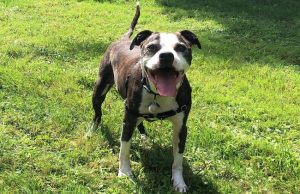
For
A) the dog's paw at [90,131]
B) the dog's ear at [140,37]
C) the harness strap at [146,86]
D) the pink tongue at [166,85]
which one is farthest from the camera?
the dog's paw at [90,131]

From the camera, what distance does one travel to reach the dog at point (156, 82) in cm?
375

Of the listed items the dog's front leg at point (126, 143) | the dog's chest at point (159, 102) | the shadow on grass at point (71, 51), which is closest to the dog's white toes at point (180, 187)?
the dog's front leg at point (126, 143)

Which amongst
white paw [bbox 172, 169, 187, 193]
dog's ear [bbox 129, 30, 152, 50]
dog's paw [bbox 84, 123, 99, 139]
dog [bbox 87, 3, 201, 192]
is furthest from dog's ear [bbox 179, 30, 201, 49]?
dog's paw [bbox 84, 123, 99, 139]

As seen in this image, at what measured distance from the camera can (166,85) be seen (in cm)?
376

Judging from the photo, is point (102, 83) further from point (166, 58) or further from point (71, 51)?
point (71, 51)

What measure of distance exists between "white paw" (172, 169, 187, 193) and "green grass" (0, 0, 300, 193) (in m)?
0.09

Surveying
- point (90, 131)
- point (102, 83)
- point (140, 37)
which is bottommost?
point (90, 131)

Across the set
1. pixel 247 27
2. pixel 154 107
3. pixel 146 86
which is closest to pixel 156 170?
pixel 154 107

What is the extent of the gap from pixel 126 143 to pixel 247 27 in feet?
22.0

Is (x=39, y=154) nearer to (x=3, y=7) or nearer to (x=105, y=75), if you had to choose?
(x=105, y=75)

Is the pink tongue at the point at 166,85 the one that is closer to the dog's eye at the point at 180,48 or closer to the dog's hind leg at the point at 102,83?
the dog's eye at the point at 180,48

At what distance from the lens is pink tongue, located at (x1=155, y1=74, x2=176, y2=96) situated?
12.2 feet

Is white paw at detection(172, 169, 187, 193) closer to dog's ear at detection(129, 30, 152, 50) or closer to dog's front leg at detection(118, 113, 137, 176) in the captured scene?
dog's front leg at detection(118, 113, 137, 176)

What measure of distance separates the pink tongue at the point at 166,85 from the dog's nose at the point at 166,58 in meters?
0.19
